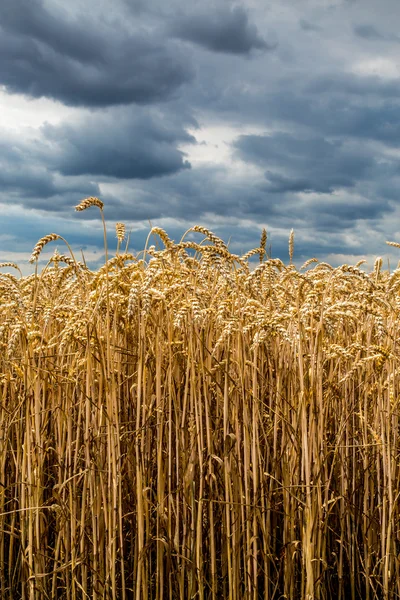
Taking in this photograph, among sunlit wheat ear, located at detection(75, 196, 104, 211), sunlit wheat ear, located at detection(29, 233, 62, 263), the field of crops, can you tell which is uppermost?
sunlit wheat ear, located at detection(75, 196, 104, 211)

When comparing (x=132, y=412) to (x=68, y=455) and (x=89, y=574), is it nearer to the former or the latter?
(x=68, y=455)

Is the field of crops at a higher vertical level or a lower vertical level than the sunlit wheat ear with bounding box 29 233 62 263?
lower

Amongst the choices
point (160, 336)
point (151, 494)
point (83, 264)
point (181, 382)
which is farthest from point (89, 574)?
point (83, 264)

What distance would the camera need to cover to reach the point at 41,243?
245cm

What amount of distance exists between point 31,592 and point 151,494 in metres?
0.64

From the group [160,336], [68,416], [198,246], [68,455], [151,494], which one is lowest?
[151,494]

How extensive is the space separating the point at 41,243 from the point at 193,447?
1022 mm

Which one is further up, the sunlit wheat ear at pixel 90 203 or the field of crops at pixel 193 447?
the sunlit wheat ear at pixel 90 203

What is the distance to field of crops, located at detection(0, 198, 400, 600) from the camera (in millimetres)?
2338

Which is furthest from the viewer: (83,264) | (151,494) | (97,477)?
(83,264)

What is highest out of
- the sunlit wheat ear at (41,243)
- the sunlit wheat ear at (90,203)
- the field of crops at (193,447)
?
the sunlit wheat ear at (90,203)

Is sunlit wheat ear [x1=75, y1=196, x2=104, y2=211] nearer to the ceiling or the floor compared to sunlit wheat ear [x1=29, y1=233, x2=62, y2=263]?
nearer to the ceiling

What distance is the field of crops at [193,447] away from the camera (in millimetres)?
2338

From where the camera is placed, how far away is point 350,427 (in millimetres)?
3205
